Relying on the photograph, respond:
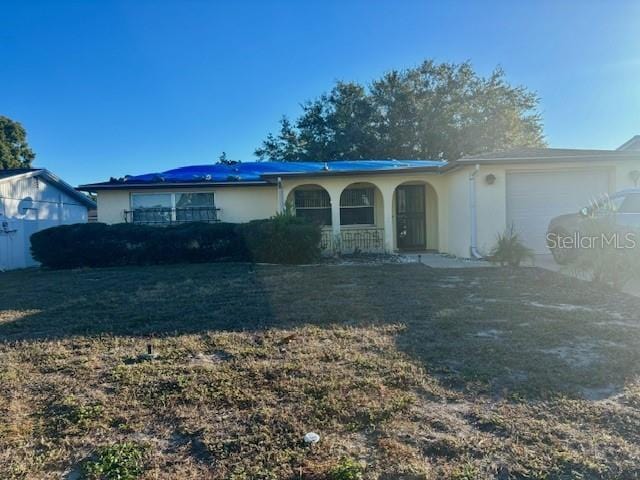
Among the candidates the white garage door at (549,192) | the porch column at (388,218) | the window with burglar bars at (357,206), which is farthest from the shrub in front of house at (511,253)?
the window with burglar bars at (357,206)

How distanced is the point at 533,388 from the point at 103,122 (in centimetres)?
2028

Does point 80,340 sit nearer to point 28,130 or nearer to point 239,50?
point 239,50

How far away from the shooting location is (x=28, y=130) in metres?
32.1

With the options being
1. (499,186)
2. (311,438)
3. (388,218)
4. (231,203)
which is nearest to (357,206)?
(388,218)

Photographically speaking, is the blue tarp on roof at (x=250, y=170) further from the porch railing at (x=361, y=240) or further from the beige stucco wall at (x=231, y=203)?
the porch railing at (x=361, y=240)

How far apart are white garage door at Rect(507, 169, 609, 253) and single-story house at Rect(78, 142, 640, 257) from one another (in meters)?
0.03

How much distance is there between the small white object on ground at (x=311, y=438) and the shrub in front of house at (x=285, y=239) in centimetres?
848

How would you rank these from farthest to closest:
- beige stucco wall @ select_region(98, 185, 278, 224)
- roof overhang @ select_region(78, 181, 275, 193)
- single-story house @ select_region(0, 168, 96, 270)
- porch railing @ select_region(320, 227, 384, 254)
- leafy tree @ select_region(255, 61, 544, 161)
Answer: leafy tree @ select_region(255, 61, 544, 161) < beige stucco wall @ select_region(98, 185, 278, 224) < roof overhang @ select_region(78, 181, 275, 193) < porch railing @ select_region(320, 227, 384, 254) < single-story house @ select_region(0, 168, 96, 270)

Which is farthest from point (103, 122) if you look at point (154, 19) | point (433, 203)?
point (433, 203)

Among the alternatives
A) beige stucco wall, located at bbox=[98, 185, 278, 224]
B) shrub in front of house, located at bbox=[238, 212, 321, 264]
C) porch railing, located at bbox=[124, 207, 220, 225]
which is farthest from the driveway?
porch railing, located at bbox=[124, 207, 220, 225]

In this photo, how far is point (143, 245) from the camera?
39.3 feet

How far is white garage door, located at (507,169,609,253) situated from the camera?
1088 centimetres

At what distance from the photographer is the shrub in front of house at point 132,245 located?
11781mm

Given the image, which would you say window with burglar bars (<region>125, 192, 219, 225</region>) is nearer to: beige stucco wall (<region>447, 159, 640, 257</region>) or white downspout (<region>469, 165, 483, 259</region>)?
white downspout (<region>469, 165, 483, 259</region>)
